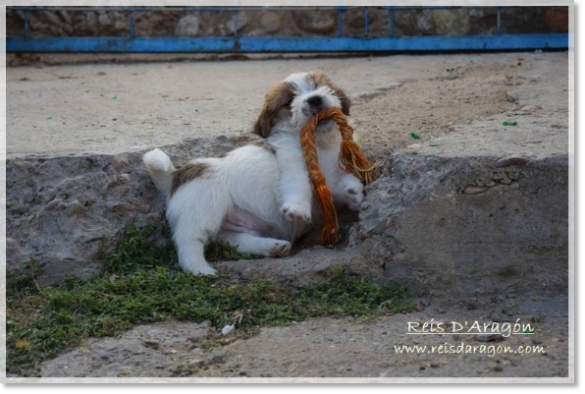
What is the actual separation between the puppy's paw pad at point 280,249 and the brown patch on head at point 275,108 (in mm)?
898

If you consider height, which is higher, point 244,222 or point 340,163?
point 340,163

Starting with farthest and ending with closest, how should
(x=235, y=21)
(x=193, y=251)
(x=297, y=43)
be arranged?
(x=235, y=21) < (x=297, y=43) < (x=193, y=251)

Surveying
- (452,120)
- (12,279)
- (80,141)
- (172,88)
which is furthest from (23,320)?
(172,88)

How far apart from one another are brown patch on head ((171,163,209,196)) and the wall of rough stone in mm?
6874

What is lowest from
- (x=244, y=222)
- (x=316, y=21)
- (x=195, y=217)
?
(x=244, y=222)

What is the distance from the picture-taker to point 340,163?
5973mm

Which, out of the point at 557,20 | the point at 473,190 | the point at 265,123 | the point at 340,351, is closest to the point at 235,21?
the point at 557,20

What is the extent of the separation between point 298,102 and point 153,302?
178 cm

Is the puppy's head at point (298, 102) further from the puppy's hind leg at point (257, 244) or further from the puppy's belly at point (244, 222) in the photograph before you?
the puppy's hind leg at point (257, 244)

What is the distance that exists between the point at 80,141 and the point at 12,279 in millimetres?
1461

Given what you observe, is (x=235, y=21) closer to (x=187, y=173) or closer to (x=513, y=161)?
(x=187, y=173)

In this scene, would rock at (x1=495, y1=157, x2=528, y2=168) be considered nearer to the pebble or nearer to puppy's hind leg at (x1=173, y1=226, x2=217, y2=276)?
puppy's hind leg at (x1=173, y1=226, x2=217, y2=276)

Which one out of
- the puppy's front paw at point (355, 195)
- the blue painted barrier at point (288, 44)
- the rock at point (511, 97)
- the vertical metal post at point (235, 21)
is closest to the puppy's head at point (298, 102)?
the puppy's front paw at point (355, 195)

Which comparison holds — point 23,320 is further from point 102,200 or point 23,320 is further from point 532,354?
point 532,354
